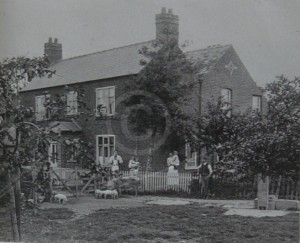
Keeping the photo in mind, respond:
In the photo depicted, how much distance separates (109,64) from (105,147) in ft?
12.5

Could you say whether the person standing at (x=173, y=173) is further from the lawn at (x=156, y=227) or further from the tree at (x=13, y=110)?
the tree at (x=13, y=110)

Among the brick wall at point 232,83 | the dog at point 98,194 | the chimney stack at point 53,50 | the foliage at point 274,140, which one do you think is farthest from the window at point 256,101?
the dog at point 98,194

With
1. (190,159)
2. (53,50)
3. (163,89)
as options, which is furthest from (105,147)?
(53,50)

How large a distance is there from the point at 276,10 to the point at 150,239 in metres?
3.94

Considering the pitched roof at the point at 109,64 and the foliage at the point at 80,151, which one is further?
the pitched roof at the point at 109,64

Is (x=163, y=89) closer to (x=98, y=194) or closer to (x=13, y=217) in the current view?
(x=98, y=194)

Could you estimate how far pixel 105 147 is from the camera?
2194 centimetres

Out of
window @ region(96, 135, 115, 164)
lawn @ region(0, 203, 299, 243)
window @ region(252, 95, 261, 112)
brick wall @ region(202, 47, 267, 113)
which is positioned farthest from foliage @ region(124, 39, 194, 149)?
lawn @ region(0, 203, 299, 243)

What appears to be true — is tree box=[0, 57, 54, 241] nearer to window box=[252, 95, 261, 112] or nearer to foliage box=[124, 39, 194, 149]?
foliage box=[124, 39, 194, 149]

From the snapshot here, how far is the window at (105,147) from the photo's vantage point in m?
21.7

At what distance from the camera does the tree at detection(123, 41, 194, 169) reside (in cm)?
1753

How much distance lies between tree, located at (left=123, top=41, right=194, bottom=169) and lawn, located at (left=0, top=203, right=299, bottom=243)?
7.13 meters

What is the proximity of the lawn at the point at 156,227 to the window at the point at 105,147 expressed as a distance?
35.0 ft

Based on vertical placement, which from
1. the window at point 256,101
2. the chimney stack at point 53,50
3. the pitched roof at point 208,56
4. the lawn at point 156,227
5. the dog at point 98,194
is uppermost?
the chimney stack at point 53,50
